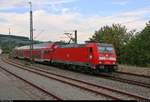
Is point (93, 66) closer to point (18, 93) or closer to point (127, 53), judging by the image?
point (18, 93)

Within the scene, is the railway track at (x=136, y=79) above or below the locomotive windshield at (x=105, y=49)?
below

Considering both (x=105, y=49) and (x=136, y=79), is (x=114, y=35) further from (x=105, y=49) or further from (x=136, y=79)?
(x=136, y=79)

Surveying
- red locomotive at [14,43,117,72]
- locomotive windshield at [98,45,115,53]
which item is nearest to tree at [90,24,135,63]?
red locomotive at [14,43,117,72]

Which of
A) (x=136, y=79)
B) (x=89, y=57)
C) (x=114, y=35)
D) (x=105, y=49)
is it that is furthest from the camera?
(x=114, y=35)

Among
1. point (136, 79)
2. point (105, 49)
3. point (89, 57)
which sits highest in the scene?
point (105, 49)

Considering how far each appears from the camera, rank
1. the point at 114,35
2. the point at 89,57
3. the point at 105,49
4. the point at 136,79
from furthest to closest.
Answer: the point at 114,35, the point at 89,57, the point at 105,49, the point at 136,79

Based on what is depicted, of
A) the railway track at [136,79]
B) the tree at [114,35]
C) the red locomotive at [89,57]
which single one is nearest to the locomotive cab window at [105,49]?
the red locomotive at [89,57]

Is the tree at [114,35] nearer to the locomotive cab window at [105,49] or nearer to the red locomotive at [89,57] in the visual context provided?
the red locomotive at [89,57]

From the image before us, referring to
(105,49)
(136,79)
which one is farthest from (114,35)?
(136,79)

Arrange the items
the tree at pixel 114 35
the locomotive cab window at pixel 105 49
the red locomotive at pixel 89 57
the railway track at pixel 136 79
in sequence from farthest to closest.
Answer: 1. the tree at pixel 114 35
2. the locomotive cab window at pixel 105 49
3. the red locomotive at pixel 89 57
4. the railway track at pixel 136 79

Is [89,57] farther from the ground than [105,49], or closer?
closer

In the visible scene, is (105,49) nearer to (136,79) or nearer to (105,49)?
(105,49)

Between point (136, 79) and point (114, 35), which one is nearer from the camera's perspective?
point (136, 79)

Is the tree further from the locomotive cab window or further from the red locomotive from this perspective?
the locomotive cab window
